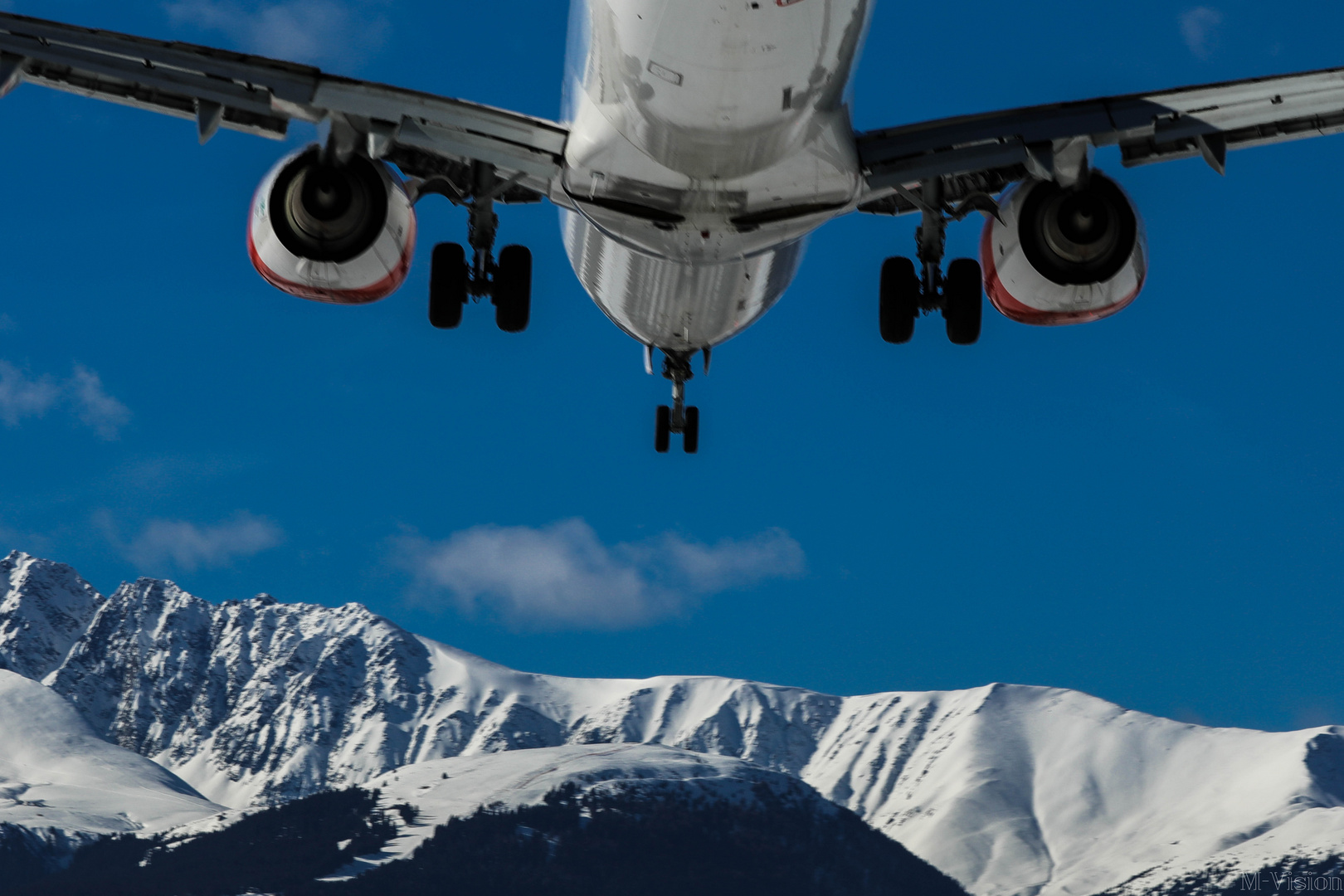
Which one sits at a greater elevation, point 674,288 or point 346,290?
point 674,288

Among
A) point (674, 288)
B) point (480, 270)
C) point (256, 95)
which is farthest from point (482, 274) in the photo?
point (256, 95)

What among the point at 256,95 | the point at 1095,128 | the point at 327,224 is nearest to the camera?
the point at 256,95

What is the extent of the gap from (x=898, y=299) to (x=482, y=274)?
616cm

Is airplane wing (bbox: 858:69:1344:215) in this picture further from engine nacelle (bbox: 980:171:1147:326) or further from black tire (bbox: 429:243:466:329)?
black tire (bbox: 429:243:466:329)

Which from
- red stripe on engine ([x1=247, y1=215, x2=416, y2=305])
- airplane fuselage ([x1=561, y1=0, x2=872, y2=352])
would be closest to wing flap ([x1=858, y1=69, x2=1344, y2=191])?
airplane fuselage ([x1=561, y1=0, x2=872, y2=352])

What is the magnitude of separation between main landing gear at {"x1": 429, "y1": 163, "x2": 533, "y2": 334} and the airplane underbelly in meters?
1.05

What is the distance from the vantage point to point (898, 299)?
80.4 feet

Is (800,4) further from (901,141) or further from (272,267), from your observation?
(272,267)

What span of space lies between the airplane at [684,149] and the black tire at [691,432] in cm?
922

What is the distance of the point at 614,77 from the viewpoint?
1752 centimetres

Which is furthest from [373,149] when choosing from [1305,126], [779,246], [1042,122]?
[1305,126]

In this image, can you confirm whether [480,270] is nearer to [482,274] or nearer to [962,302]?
[482,274]

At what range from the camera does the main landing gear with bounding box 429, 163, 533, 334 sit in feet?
74.2

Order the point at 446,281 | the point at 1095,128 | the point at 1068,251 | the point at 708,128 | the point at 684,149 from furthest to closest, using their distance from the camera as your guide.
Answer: the point at 446,281 < the point at 1068,251 < the point at 1095,128 < the point at 684,149 < the point at 708,128
